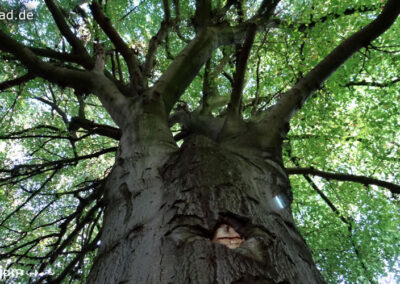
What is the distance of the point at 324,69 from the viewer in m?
2.54

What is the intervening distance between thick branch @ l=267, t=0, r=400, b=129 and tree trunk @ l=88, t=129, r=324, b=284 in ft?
2.00

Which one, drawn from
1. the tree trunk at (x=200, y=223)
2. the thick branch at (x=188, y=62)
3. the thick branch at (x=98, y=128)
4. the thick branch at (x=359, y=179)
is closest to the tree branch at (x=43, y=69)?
the thick branch at (x=98, y=128)

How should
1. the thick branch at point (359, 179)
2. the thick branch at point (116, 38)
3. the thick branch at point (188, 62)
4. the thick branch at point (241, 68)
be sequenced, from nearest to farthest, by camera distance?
the thick branch at point (241, 68) < the thick branch at point (188, 62) < the thick branch at point (359, 179) < the thick branch at point (116, 38)

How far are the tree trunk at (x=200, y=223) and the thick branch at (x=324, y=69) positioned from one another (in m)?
0.61

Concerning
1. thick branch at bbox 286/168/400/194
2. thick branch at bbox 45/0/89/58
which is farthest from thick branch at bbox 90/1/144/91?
thick branch at bbox 286/168/400/194

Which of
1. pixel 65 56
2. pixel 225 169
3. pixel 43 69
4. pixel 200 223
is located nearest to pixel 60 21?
pixel 65 56

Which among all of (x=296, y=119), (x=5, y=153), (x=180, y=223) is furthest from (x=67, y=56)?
(x=5, y=153)

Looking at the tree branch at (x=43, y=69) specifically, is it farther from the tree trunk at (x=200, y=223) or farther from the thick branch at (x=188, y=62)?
the tree trunk at (x=200, y=223)

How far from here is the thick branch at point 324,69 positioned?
235cm

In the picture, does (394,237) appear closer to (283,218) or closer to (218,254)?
(283,218)

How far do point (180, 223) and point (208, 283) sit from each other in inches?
14.0

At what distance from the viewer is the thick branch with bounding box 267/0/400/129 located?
92.4 inches

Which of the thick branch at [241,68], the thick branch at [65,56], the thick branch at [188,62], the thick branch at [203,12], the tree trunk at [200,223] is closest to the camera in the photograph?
the tree trunk at [200,223]

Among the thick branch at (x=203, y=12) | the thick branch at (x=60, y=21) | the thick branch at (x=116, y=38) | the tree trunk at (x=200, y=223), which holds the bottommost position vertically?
the tree trunk at (x=200, y=223)
